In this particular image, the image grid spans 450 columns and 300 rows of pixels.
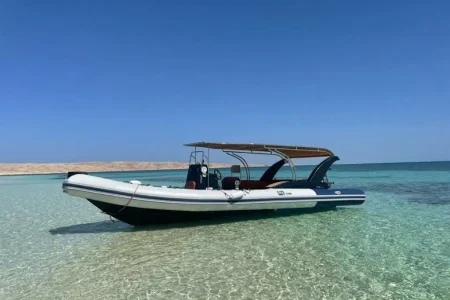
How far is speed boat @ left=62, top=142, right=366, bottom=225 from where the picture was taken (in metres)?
8.22

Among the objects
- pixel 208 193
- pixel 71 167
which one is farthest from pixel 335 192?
pixel 71 167

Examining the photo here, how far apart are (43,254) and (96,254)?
3.78ft

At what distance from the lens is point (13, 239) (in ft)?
28.4

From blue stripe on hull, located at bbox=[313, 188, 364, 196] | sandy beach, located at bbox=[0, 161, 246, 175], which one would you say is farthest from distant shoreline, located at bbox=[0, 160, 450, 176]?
blue stripe on hull, located at bbox=[313, 188, 364, 196]

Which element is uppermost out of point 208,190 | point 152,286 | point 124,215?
point 208,190

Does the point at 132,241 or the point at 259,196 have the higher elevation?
the point at 259,196

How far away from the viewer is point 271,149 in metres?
11.5

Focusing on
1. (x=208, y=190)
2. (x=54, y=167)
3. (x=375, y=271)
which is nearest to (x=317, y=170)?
(x=208, y=190)

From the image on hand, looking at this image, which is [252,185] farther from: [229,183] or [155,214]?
[155,214]

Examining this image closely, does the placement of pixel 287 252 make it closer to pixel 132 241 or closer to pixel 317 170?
pixel 132 241

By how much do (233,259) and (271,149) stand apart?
5.60 metres

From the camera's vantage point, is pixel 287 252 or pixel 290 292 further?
pixel 287 252

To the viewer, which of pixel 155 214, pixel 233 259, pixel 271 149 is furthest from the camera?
pixel 271 149

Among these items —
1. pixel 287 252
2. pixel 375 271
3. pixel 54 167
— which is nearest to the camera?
pixel 375 271
